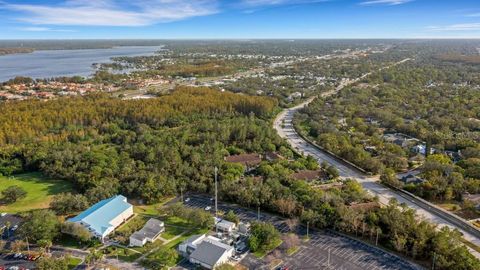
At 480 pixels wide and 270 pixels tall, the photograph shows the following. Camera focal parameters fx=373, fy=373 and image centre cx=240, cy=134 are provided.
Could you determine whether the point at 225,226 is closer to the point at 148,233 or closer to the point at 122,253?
the point at 148,233

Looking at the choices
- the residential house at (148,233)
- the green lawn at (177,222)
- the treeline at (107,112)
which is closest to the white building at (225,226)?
the green lawn at (177,222)

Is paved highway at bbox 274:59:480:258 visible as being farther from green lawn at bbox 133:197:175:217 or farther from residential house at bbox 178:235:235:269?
green lawn at bbox 133:197:175:217

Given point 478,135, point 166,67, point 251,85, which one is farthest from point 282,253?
point 166,67

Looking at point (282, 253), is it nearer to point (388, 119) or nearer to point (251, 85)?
point (388, 119)

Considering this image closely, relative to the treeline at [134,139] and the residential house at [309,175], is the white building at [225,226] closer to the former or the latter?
the treeline at [134,139]

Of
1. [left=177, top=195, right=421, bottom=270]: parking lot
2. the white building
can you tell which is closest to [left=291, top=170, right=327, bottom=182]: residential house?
[left=177, top=195, right=421, bottom=270]: parking lot
